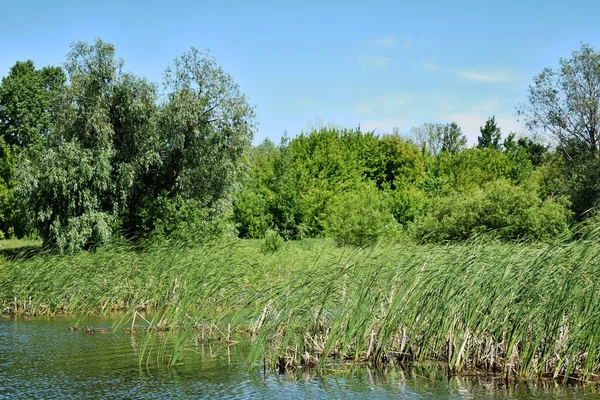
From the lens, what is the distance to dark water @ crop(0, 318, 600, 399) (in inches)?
330

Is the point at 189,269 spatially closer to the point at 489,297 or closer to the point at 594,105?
the point at 489,297

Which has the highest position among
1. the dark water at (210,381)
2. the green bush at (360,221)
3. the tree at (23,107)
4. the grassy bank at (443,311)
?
the tree at (23,107)

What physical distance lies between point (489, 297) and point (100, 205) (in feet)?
68.5

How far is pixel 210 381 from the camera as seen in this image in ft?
30.1

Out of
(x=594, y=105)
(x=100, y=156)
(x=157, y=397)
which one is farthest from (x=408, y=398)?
(x=594, y=105)

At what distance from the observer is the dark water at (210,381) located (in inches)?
330

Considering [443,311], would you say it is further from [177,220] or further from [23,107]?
[23,107]

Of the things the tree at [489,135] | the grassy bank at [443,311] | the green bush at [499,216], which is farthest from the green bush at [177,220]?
the tree at [489,135]

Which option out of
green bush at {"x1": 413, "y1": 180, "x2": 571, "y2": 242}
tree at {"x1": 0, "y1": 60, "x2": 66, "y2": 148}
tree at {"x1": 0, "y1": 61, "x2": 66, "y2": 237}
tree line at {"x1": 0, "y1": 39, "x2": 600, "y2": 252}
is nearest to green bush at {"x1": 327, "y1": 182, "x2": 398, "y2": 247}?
tree line at {"x1": 0, "y1": 39, "x2": 600, "y2": 252}

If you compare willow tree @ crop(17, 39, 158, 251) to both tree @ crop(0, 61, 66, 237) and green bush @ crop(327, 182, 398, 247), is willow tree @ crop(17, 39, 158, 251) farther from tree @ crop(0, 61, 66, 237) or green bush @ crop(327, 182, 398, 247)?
tree @ crop(0, 61, 66, 237)

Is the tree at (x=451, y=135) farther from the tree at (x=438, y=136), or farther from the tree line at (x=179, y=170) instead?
the tree line at (x=179, y=170)

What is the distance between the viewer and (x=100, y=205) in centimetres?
2719

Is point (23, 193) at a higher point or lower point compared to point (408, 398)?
higher

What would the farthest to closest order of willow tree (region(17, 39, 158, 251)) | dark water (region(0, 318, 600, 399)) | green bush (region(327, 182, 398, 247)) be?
1. green bush (region(327, 182, 398, 247))
2. willow tree (region(17, 39, 158, 251))
3. dark water (region(0, 318, 600, 399))
